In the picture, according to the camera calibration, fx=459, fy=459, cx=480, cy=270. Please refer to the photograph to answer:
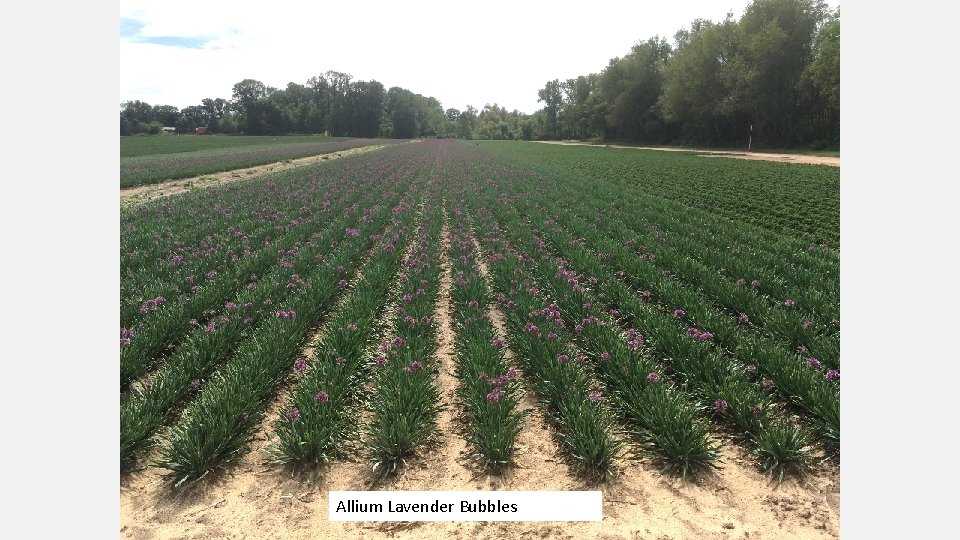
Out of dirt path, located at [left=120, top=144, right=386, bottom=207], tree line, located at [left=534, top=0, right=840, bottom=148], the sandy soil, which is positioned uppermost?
tree line, located at [left=534, top=0, right=840, bottom=148]

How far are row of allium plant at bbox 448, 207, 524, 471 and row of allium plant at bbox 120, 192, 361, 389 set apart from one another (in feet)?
10.6

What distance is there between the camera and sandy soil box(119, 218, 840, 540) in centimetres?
312

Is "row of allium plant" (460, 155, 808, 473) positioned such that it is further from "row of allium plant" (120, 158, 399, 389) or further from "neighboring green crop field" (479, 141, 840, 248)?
"neighboring green crop field" (479, 141, 840, 248)

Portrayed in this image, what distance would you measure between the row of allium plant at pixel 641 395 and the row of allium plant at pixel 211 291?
462 centimetres

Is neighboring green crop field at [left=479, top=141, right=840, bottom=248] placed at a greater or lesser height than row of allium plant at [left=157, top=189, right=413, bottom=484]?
greater

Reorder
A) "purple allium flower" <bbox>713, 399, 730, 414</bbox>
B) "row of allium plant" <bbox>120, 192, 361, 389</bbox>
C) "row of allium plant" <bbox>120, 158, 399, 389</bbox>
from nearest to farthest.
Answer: "purple allium flower" <bbox>713, 399, 730, 414</bbox>, "row of allium plant" <bbox>120, 192, 361, 389</bbox>, "row of allium plant" <bbox>120, 158, 399, 389</bbox>

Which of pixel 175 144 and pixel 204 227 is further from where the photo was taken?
pixel 175 144

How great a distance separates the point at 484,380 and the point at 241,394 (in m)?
2.23

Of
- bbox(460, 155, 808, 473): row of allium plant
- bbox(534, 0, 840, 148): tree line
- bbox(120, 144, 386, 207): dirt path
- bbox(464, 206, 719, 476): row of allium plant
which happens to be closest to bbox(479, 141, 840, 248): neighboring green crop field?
bbox(460, 155, 808, 473): row of allium plant

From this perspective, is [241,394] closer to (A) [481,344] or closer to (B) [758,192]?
(A) [481,344]

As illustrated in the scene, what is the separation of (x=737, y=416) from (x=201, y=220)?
40.9ft

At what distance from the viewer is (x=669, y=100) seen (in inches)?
2466

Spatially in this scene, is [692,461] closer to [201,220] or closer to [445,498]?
[445,498]

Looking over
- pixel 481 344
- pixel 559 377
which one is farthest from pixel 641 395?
pixel 481 344
